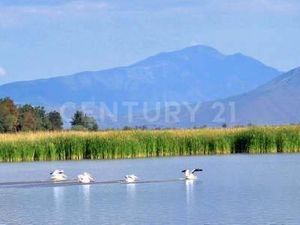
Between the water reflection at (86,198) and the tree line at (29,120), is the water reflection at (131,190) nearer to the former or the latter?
the water reflection at (86,198)

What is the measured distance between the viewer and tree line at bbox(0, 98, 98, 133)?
2333 inches

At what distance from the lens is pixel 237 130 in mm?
45875

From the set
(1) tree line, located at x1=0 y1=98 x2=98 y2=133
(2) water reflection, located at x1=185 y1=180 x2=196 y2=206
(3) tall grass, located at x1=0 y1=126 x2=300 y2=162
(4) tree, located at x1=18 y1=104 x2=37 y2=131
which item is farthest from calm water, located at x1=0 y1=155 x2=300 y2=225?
(4) tree, located at x1=18 y1=104 x2=37 y2=131

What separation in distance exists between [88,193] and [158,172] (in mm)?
6147

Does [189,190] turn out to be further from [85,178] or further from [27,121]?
[27,121]

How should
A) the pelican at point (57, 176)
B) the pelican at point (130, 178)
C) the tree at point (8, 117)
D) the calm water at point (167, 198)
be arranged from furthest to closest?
the tree at point (8, 117)
the pelican at point (57, 176)
the pelican at point (130, 178)
the calm water at point (167, 198)

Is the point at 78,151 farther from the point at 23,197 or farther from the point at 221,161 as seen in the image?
the point at 23,197

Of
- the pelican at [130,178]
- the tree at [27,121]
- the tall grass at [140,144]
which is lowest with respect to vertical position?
the pelican at [130,178]

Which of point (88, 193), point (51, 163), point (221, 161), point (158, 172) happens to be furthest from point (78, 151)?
point (88, 193)

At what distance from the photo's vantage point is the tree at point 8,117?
58.8 metres

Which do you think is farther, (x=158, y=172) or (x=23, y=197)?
(x=158, y=172)

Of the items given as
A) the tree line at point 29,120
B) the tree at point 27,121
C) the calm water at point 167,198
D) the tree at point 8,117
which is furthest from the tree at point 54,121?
the calm water at point 167,198

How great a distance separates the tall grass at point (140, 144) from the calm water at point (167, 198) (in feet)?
15.5

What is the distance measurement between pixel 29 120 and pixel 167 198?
3578 centimetres
